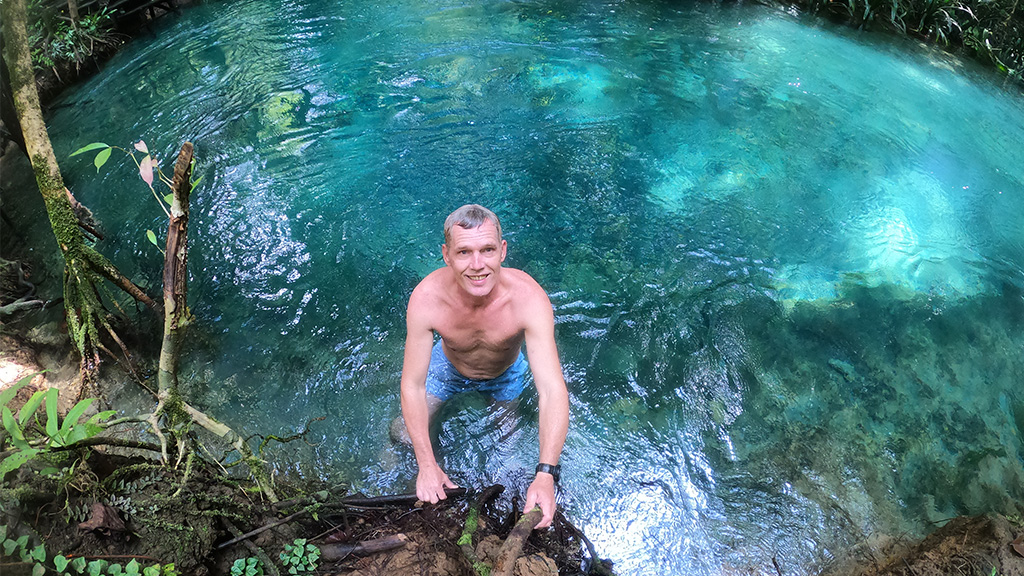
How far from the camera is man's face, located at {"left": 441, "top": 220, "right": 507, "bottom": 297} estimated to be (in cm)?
296

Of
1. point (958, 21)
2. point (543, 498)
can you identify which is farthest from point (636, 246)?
point (958, 21)

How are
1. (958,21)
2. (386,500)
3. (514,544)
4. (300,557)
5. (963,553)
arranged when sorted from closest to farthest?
1. (514,544)
2. (300,557)
3. (386,500)
4. (963,553)
5. (958,21)

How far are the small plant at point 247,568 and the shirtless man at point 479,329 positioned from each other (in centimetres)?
78

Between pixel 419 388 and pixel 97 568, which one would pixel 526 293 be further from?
pixel 97 568

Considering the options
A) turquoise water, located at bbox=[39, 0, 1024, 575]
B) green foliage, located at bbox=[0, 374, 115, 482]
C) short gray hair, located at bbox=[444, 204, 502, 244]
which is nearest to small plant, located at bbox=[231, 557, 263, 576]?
green foliage, located at bbox=[0, 374, 115, 482]

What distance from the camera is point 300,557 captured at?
2.60 metres

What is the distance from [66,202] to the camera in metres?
3.43

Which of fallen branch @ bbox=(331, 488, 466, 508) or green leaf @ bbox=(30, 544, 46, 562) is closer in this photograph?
green leaf @ bbox=(30, 544, 46, 562)

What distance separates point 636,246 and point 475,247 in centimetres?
282

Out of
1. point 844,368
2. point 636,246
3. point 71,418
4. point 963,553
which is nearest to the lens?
point 71,418

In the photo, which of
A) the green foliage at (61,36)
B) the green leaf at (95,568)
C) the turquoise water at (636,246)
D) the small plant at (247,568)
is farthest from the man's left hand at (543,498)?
the green foliage at (61,36)

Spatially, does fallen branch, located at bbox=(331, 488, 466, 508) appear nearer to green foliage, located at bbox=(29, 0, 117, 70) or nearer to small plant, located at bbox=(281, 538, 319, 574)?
small plant, located at bbox=(281, 538, 319, 574)

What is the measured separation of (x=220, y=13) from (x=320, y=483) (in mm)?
8848

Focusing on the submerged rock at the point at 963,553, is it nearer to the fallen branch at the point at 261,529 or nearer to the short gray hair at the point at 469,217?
the short gray hair at the point at 469,217
